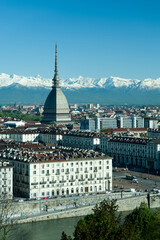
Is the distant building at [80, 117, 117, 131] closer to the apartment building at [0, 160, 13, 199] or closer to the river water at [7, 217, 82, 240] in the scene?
the apartment building at [0, 160, 13, 199]

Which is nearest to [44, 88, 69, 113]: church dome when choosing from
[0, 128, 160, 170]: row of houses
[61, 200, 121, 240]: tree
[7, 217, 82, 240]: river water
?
[0, 128, 160, 170]: row of houses

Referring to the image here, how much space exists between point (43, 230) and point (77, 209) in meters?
5.52

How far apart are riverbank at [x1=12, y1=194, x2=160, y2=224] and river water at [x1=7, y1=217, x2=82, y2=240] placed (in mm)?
577

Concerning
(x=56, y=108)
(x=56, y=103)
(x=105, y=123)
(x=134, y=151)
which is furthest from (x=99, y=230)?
(x=56, y=103)

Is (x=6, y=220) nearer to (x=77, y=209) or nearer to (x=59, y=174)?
(x=77, y=209)

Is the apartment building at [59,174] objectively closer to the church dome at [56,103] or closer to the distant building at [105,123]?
the distant building at [105,123]

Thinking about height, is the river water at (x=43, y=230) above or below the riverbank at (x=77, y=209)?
below

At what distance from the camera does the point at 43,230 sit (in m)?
45.3

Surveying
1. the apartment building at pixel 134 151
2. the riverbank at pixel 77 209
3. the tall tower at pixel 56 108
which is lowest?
the riverbank at pixel 77 209

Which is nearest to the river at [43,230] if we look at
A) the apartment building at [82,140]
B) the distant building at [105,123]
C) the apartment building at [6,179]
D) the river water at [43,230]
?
the river water at [43,230]

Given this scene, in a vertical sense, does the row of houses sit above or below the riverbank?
above

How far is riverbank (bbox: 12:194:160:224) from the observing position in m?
47.7

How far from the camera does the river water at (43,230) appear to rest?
142 feet

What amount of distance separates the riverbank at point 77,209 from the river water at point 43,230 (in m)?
0.58
